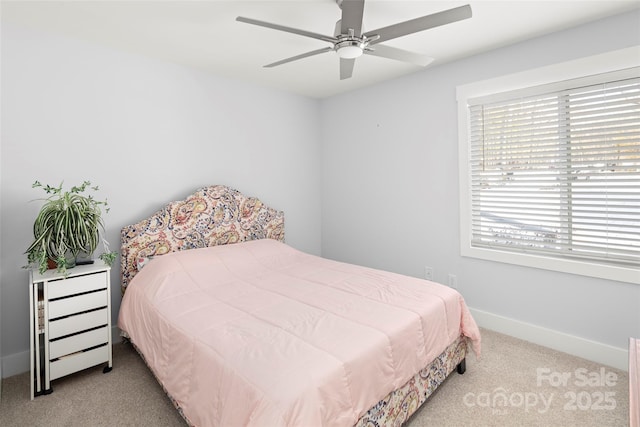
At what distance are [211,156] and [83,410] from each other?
7.24 ft

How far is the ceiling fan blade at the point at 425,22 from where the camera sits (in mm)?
1578

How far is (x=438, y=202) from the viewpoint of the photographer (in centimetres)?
320

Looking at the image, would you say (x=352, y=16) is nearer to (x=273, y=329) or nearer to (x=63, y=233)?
(x=273, y=329)

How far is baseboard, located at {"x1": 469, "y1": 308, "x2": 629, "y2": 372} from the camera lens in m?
2.30

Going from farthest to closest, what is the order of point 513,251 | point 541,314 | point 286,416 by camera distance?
point 513,251, point 541,314, point 286,416

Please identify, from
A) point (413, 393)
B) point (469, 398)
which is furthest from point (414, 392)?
point (469, 398)

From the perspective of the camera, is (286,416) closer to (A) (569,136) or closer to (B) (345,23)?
(B) (345,23)

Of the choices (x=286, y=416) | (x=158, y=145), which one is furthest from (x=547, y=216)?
(x=158, y=145)

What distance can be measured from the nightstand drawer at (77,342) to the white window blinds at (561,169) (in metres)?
3.09

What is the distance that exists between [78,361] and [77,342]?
0.13m

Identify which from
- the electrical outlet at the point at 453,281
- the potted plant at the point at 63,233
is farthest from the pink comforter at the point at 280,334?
the electrical outlet at the point at 453,281

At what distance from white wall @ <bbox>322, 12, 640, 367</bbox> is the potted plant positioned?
259cm

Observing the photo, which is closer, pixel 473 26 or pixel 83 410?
pixel 83 410

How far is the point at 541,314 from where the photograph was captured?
265cm
